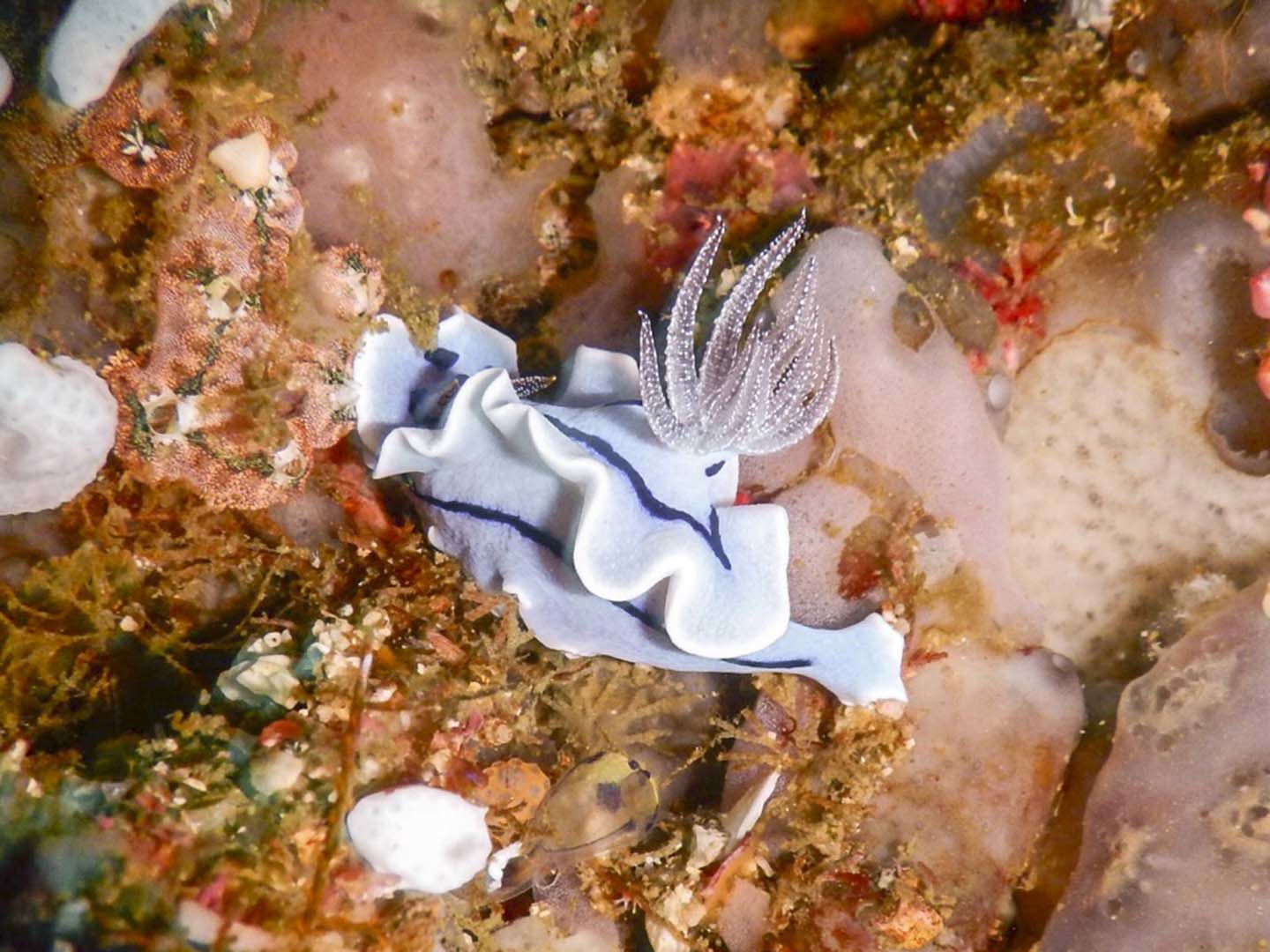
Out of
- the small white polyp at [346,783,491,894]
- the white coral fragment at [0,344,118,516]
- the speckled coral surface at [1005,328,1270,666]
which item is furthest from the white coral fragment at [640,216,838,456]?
the white coral fragment at [0,344,118,516]

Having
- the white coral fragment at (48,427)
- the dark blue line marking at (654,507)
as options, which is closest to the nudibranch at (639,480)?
the dark blue line marking at (654,507)

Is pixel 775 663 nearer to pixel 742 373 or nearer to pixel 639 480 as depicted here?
pixel 639 480

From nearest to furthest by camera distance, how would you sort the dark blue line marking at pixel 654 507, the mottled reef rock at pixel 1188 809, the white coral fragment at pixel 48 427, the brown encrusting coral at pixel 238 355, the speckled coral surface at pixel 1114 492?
the white coral fragment at pixel 48 427 → the brown encrusting coral at pixel 238 355 → the dark blue line marking at pixel 654 507 → the mottled reef rock at pixel 1188 809 → the speckled coral surface at pixel 1114 492

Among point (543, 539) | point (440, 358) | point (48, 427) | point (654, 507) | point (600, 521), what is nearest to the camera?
point (48, 427)

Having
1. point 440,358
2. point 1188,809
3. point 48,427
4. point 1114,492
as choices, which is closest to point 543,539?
point 440,358

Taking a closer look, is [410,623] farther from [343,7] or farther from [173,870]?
[343,7]

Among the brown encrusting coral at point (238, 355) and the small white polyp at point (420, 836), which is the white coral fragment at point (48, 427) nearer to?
the brown encrusting coral at point (238, 355)
